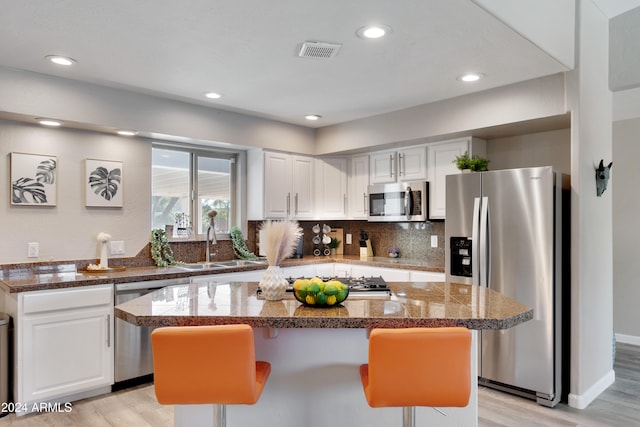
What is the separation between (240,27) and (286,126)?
2.45m

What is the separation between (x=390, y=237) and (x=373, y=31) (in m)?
3.03

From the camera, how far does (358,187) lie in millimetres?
5109

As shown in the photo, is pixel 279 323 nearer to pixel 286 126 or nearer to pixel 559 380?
pixel 559 380

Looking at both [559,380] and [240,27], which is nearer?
[240,27]

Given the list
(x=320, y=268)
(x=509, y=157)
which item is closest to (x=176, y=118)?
(x=320, y=268)

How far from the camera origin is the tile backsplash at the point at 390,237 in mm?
4699

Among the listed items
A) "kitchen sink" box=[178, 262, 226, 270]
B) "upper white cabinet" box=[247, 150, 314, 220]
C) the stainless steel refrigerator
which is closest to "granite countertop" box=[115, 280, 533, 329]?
the stainless steel refrigerator

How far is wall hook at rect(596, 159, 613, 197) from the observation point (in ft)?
11.1

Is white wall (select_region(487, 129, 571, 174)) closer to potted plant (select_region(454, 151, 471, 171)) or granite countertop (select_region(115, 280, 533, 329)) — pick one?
potted plant (select_region(454, 151, 471, 171))

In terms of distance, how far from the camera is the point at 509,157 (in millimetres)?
4180

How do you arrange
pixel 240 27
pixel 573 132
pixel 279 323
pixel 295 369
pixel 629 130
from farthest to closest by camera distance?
pixel 629 130, pixel 573 132, pixel 240 27, pixel 295 369, pixel 279 323

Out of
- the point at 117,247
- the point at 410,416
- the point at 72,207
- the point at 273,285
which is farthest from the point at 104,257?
the point at 410,416

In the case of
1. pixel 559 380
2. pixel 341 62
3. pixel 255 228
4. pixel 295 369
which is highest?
pixel 341 62

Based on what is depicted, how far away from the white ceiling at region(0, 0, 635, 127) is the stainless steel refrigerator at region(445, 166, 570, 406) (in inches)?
33.7
